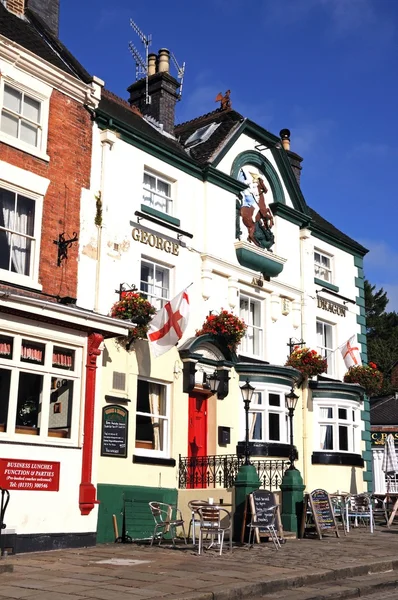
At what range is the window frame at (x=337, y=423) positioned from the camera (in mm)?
21297

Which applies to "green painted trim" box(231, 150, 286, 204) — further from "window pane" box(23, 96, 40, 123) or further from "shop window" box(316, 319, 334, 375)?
"window pane" box(23, 96, 40, 123)

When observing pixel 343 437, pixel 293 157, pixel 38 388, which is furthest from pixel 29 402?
pixel 293 157

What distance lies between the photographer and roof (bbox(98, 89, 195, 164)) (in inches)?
711

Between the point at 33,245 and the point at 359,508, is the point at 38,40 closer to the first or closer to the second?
the point at 33,245

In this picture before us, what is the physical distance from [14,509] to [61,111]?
8.41 metres

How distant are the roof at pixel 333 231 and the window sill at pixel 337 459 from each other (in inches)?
284

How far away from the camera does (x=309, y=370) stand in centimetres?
2053

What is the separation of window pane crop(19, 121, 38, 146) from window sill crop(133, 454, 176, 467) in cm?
714

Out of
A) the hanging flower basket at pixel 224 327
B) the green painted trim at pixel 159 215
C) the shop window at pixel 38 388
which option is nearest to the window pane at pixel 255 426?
the hanging flower basket at pixel 224 327

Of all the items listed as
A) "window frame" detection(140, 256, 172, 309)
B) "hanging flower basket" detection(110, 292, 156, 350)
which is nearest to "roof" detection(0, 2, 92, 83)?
"window frame" detection(140, 256, 172, 309)

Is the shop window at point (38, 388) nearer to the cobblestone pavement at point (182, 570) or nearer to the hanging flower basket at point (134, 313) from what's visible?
the hanging flower basket at point (134, 313)

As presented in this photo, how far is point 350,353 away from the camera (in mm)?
22594

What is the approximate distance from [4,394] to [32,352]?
0.98 meters

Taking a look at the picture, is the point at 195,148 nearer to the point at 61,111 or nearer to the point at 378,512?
the point at 61,111
